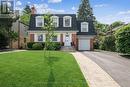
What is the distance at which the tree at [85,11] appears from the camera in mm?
90250

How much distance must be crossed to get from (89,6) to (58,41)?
46.1m

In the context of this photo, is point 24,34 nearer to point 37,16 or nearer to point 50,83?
point 37,16

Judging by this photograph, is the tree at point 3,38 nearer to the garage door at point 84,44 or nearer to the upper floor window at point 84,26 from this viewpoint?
the garage door at point 84,44

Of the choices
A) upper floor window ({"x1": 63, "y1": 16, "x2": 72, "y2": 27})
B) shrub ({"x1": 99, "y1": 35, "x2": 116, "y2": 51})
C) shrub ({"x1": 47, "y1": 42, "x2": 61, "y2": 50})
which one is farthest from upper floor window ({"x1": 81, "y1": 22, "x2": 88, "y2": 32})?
shrub ({"x1": 47, "y1": 42, "x2": 61, "y2": 50})

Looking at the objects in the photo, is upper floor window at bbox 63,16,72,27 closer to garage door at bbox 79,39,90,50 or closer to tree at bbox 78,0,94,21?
garage door at bbox 79,39,90,50

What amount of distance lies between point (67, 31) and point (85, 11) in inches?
1705

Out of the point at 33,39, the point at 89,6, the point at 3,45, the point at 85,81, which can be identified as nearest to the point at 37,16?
A: the point at 33,39

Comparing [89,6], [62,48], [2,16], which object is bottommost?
[62,48]

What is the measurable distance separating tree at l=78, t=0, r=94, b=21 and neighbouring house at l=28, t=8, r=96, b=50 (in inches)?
1536

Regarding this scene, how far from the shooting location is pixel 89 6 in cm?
9244

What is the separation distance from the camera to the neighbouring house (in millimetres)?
48750

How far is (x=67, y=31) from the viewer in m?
48.8

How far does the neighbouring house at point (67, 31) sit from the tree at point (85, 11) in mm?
39020

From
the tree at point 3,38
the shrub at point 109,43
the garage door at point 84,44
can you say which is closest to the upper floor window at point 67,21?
the garage door at point 84,44
